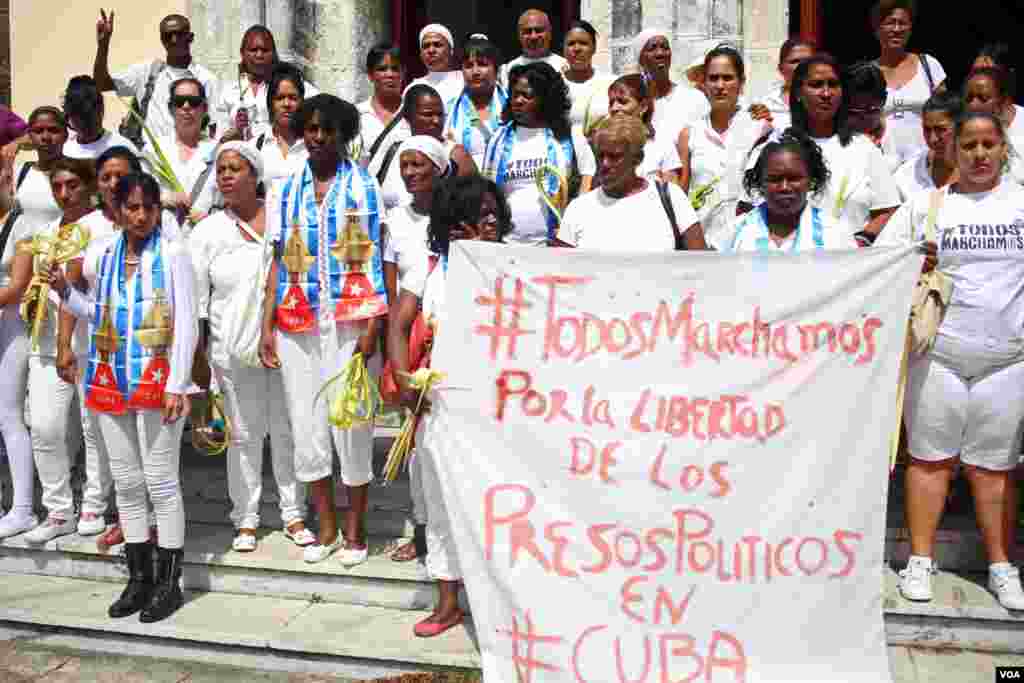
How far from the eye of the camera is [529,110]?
221 inches

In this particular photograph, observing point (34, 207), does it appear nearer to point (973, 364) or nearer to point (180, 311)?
point (180, 311)

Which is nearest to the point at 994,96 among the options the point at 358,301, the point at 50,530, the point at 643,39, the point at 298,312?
Answer: the point at 643,39

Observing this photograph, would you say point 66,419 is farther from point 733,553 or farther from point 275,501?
point 733,553

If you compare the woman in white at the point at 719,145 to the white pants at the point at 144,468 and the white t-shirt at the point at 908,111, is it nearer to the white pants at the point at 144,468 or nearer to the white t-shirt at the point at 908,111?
the white t-shirt at the point at 908,111

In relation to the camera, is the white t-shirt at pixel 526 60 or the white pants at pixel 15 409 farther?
the white t-shirt at pixel 526 60

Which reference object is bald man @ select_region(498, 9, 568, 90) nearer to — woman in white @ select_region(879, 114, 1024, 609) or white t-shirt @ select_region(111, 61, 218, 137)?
white t-shirt @ select_region(111, 61, 218, 137)

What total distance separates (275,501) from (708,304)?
2653mm

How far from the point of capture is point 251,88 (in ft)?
22.6

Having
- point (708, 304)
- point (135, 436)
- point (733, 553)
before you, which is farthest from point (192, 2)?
point (733, 553)

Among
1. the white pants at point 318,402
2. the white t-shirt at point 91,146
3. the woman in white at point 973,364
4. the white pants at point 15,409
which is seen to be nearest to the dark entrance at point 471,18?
the white t-shirt at point 91,146

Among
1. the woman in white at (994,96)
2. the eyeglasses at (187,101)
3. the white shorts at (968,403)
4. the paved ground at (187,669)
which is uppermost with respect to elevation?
the eyeglasses at (187,101)

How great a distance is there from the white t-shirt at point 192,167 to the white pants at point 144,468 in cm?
140

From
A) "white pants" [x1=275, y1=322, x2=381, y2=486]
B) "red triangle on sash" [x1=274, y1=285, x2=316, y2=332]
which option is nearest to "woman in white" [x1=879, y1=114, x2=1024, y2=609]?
"white pants" [x1=275, y1=322, x2=381, y2=486]

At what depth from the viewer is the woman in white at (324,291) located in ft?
17.4
